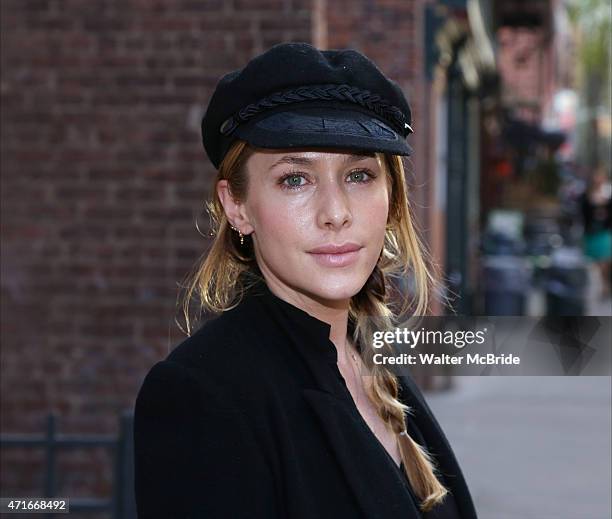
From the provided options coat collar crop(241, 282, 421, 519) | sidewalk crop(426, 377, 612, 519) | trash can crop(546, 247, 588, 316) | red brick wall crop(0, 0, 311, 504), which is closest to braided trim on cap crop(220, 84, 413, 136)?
coat collar crop(241, 282, 421, 519)

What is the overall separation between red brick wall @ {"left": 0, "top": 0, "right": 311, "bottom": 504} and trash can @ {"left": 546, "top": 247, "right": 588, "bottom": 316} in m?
8.59

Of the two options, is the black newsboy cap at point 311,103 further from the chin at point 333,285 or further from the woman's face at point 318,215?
the chin at point 333,285

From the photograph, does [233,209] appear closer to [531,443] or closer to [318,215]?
[318,215]

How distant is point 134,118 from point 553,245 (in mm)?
19051

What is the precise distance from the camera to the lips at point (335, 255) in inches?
81.8

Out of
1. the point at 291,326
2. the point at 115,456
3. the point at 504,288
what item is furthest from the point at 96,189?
the point at 504,288

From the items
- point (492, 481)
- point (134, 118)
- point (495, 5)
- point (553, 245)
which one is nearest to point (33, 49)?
point (134, 118)

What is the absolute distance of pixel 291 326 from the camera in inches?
83.6

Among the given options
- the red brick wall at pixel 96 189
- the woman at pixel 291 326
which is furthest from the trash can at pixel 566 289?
the woman at pixel 291 326

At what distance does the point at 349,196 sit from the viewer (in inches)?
82.3

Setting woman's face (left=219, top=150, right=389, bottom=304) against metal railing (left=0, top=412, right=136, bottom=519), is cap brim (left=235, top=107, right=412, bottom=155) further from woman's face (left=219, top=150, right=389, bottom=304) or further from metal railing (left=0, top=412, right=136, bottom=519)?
metal railing (left=0, top=412, right=136, bottom=519)

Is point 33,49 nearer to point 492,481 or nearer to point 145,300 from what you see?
point 145,300

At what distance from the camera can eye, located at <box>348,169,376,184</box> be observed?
210cm

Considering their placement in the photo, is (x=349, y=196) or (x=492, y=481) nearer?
(x=349, y=196)
